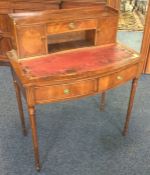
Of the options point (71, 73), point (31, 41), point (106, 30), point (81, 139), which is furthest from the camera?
point (81, 139)

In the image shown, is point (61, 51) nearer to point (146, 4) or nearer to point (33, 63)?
point (33, 63)

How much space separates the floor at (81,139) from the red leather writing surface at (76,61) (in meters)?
0.77

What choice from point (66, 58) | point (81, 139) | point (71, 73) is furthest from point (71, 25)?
point (81, 139)

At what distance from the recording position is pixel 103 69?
1.35m

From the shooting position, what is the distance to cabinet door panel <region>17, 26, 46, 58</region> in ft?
4.50

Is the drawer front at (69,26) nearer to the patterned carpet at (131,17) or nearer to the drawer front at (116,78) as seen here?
the drawer front at (116,78)

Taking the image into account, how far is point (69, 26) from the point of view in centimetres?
148

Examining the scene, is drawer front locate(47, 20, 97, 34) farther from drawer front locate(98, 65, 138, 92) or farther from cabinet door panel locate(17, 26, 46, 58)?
drawer front locate(98, 65, 138, 92)

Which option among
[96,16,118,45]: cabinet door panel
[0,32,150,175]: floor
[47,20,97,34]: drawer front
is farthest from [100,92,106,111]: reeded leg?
[47,20,97,34]: drawer front

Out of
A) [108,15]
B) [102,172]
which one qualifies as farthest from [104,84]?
[102,172]

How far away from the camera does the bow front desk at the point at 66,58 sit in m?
1.30

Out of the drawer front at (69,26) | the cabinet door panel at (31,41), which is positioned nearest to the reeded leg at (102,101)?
the drawer front at (69,26)

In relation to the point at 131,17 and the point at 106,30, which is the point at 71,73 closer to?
the point at 106,30

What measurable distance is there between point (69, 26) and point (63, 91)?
44 cm
